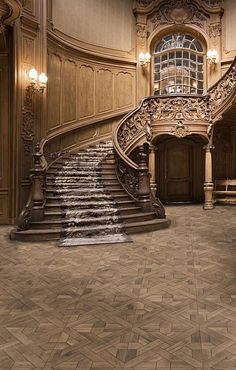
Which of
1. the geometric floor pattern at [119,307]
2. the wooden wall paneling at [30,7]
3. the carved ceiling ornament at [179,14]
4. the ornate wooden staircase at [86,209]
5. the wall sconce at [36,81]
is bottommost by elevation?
the geometric floor pattern at [119,307]

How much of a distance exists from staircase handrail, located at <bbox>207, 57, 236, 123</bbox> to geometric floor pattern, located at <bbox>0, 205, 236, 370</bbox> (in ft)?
15.6

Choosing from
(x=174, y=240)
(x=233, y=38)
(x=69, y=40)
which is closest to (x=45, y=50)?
(x=69, y=40)

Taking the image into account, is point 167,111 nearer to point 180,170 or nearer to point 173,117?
point 173,117

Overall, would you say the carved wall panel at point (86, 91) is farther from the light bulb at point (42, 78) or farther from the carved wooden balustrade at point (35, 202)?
the carved wooden balustrade at point (35, 202)

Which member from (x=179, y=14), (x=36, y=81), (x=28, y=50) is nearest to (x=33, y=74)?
(x=36, y=81)

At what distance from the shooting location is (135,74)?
10.5 metres

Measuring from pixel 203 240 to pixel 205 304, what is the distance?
2313 mm

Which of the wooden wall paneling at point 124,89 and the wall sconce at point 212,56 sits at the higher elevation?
the wall sconce at point 212,56

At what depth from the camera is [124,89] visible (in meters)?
10.3

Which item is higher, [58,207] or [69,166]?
[69,166]

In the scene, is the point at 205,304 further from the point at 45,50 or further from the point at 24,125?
the point at 45,50

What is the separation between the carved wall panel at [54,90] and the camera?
8016 mm

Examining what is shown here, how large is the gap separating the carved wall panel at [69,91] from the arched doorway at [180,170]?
3.32 meters

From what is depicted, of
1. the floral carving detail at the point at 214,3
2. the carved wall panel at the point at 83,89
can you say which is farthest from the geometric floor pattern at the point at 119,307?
the floral carving detail at the point at 214,3
